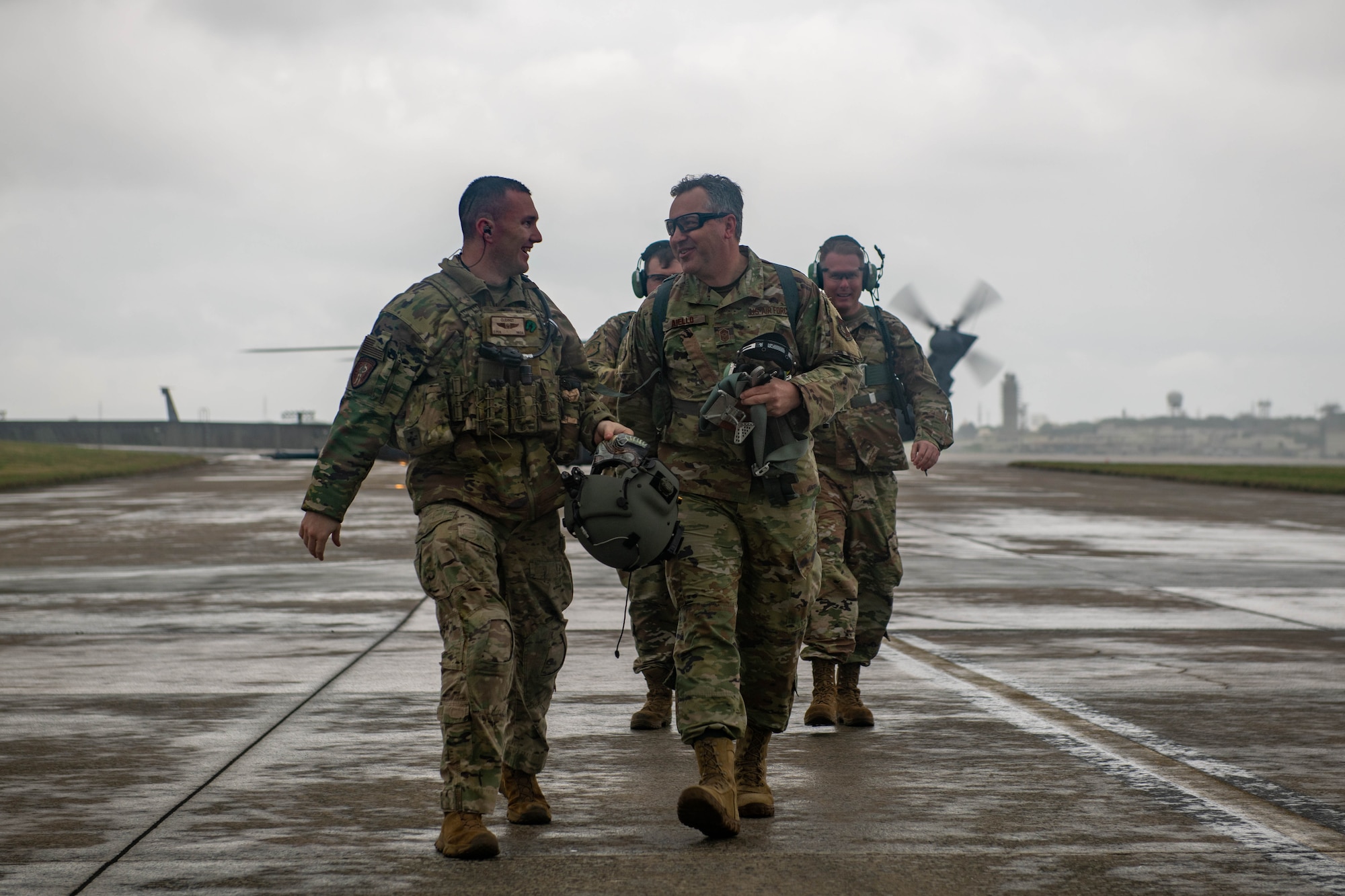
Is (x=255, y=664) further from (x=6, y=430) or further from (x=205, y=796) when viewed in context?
(x=6, y=430)

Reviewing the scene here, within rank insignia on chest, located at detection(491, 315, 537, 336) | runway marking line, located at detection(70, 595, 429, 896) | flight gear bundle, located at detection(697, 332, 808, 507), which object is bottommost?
runway marking line, located at detection(70, 595, 429, 896)

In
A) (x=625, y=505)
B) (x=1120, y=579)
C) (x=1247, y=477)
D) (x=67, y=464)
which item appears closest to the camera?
(x=625, y=505)

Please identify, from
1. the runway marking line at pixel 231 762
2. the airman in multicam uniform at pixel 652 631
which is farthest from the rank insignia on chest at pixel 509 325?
the airman in multicam uniform at pixel 652 631

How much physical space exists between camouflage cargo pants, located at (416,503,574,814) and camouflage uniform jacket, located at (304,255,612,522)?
111 mm

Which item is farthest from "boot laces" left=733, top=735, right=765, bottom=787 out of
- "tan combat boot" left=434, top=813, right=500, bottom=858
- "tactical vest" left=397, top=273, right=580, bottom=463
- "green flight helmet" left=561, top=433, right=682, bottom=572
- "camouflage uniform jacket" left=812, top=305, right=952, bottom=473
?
"camouflage uniform jacket" left=812, top=305, right=952, bottom=473

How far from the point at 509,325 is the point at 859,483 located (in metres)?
2.70

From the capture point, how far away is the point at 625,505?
15.0 ft

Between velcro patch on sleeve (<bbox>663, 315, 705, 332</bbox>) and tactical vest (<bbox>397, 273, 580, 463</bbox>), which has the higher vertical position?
velcro patch on sleeve (<bbox>663, 315, 705, 332</bbox>)

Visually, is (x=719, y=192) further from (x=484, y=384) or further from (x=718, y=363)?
(x=484, y=384)

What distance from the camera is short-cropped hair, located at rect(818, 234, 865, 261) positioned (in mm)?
6949

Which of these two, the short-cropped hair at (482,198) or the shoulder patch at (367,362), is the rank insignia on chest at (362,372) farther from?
the short-cropped hair at (482,198)

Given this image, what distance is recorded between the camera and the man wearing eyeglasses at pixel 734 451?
482 centimetres

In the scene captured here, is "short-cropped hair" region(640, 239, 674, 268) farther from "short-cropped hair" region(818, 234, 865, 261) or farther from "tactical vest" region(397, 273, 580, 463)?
"tactical vest" region(397, 273, 580, 463)

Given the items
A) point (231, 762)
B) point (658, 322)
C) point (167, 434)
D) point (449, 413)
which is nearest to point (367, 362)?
point (449, 413)
